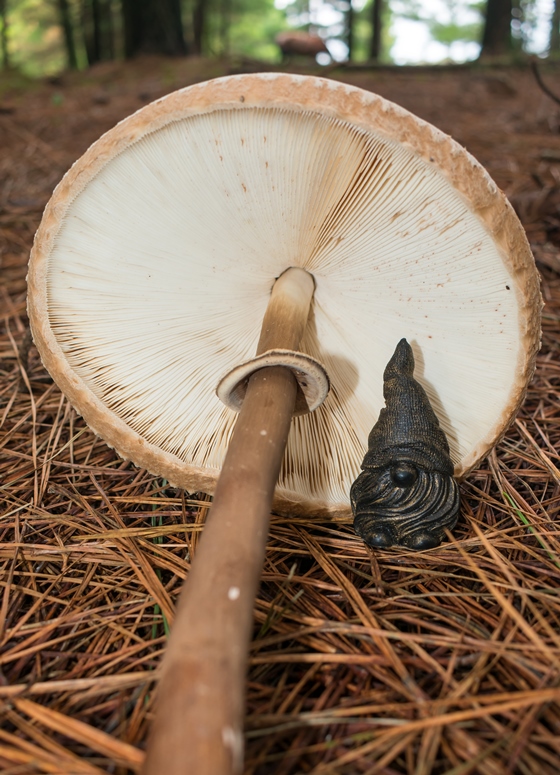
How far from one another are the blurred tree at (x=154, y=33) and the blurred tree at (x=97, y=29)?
15.6 feet

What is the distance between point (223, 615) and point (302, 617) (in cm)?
39

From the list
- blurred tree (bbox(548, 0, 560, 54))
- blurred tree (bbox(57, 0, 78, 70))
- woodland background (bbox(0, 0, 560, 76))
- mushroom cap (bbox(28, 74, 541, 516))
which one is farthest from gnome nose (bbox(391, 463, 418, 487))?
blurred tree (bbox(57, 0, 78, 70))

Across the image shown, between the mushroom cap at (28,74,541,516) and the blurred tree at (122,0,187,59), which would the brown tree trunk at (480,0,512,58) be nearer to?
the blurred tree at (122,0,187,59)

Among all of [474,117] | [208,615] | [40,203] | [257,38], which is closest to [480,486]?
[208,615]

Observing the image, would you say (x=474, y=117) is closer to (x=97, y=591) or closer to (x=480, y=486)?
(x=480, y=486)

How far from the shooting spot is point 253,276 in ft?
5.81

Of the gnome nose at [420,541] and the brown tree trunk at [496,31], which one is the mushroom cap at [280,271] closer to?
the gnome nose at [420,541]

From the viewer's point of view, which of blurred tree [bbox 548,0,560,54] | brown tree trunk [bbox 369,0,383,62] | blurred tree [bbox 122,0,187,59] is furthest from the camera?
blurred tree [bbox 548,0,560,54]

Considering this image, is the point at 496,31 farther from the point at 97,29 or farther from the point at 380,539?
the point at 380,539

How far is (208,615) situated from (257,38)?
91.0 ft

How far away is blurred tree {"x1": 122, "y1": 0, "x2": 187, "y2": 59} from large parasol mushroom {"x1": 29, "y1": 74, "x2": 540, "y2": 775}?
32.8 ft

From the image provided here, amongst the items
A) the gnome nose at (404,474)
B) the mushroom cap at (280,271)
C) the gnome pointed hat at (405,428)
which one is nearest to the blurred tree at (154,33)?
the mushroom cap at (280,271)

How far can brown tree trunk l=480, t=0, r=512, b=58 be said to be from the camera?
977 centimetres

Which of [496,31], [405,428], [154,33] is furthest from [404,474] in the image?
[496,31]
